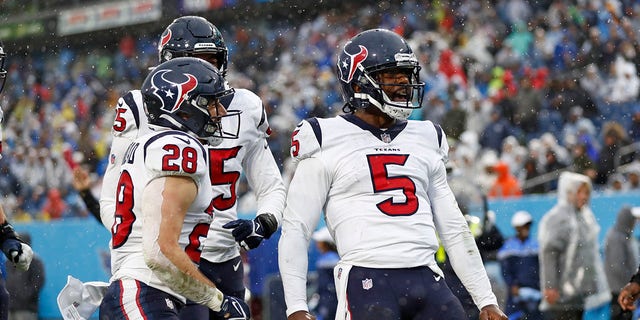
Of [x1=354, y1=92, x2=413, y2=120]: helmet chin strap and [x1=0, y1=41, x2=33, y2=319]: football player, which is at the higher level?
[x1=354, y1=92, x2=413, y2=120]: helmet chin strap

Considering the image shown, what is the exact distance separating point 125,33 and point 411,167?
17500 mm

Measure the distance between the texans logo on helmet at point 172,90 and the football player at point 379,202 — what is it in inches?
22.0

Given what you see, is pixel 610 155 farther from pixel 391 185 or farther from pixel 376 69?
pixel 391 185

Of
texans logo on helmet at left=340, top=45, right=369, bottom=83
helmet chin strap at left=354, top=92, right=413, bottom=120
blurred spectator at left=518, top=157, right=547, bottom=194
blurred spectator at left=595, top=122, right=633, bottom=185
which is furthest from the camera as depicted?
blurred spectator at left=518, top=157, right=547, bottom=194

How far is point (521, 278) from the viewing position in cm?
823

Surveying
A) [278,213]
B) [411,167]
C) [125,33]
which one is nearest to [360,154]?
[411,167]

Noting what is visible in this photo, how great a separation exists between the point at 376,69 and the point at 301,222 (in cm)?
69

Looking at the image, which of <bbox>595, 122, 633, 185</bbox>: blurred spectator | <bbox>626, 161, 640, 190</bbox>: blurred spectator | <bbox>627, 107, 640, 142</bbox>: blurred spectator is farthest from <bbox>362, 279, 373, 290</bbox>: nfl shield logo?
<bbox>627, 107, 640, 142</bbox>: blurred spectator

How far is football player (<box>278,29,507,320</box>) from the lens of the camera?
3943 mm

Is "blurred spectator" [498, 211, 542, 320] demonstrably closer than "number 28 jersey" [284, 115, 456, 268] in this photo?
No

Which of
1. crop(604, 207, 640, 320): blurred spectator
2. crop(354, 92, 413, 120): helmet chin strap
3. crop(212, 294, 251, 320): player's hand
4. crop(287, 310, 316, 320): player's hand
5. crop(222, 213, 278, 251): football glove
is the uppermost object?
crop(354, 92, 413, 120): helmet chin strap

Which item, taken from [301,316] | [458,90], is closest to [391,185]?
[301,316]

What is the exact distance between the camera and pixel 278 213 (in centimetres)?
467

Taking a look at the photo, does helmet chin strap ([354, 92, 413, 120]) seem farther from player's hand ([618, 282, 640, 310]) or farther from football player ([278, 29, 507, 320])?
player's hand ([618, 282, 640, 310])
